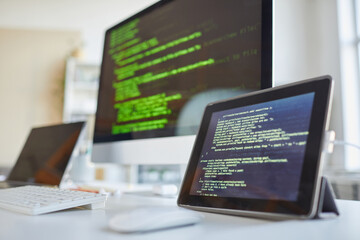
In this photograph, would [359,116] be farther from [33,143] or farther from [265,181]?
[265,181]

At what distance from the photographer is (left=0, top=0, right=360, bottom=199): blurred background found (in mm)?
3676

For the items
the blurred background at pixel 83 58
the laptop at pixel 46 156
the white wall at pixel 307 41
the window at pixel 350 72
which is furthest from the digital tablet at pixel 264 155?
the white wall at pixel 307 41

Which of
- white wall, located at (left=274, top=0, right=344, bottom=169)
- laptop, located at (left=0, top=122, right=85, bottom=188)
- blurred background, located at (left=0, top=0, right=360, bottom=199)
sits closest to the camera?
laptop, located at (left=0, top=122, right=85, bottom=188)

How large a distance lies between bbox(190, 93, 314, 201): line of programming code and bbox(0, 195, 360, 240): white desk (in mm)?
50

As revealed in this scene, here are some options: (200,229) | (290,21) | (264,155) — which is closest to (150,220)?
(200,229)

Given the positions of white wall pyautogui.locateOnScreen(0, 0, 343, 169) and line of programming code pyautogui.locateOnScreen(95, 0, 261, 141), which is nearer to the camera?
line of programming code pyautogui.locateOnScreen(95, 0, 261, 141)

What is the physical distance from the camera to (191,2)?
38.2 inches

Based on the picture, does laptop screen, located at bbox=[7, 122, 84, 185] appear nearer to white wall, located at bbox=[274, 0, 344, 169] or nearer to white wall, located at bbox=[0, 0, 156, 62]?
white wall, located at bbox=[274, 0, 344, 169]

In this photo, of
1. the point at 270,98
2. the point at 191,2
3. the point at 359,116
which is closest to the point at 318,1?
the point at 359,116

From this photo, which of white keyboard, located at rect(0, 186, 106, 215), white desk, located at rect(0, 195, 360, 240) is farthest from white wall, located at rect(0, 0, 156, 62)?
white desk, located at rect(0, 195, 360, 240)

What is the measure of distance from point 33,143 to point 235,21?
99cm

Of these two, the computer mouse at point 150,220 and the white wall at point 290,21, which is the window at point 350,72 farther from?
the computer mouse at point 150,220

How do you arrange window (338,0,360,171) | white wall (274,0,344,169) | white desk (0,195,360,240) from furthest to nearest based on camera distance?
white wall (274,0,344,169)
window (338,0,360,171)
white desk (0,195,360,240)

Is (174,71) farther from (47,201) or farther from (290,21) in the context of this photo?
(290,21)
